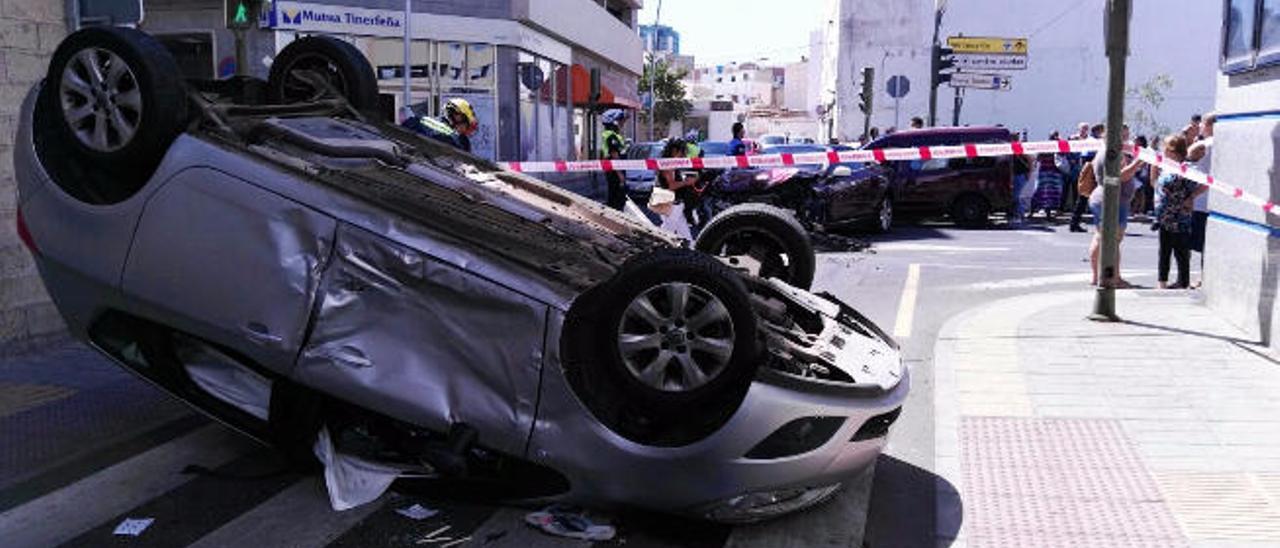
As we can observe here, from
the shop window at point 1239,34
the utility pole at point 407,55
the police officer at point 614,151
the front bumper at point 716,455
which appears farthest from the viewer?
the utility pole at point 407,55

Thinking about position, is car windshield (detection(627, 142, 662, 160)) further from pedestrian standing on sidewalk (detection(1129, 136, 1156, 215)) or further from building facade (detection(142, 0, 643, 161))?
pedestrian standing on sidewalk (detection(1129, 136, 1156, 215))

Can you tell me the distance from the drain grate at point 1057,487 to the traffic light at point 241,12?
6446 millimetres

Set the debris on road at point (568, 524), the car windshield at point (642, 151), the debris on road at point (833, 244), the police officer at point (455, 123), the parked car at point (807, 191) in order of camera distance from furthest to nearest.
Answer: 1. the car windshield at point (642, 151)
2. the parked car at point (807, 191)
3. the debris on road at point (833, 244)
4. the police officer at point (455, 123)
5. the debris on road at point (568, 524)

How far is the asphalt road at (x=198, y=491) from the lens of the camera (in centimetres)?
427

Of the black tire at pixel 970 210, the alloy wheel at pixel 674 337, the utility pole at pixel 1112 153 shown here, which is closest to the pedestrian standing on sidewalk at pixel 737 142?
the black tire at pixel 970 210

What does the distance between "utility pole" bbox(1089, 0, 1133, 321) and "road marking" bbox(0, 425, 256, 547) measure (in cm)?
656

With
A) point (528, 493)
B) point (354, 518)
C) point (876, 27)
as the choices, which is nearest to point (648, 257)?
point (528, 493)

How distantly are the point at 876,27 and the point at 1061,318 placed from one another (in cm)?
5703

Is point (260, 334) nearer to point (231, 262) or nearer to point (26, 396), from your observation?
point (231, 262)

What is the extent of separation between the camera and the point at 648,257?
4.10 meters

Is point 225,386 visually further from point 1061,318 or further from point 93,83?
point 1061,318

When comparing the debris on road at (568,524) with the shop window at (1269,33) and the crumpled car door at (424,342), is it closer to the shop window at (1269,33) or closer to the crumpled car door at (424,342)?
the crumpled car door at (424,342)

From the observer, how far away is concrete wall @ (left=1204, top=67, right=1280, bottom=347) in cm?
760

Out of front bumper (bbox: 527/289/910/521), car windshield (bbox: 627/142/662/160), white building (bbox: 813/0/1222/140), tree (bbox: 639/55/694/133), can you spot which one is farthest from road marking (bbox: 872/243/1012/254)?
tree (bbox: 639/55/694/133)
